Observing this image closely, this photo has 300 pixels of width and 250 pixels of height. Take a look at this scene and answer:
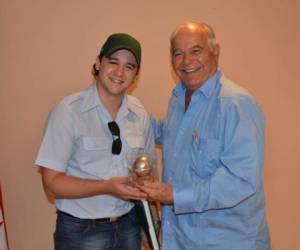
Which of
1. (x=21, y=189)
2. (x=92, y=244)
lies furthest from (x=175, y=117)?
(x=21, y=189)

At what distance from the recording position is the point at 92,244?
4.72 feet

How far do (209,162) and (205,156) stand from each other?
27mm

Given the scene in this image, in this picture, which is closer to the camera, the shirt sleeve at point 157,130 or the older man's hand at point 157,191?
the older man's hand at point 157,191

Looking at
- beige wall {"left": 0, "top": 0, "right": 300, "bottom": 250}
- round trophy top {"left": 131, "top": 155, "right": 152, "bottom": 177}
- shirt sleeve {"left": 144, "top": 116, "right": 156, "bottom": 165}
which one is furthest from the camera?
beige wall {"left": 0, "top": 0, "right": 300, "bottom": 250}

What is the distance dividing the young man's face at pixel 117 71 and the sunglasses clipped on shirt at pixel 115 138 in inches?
4.8

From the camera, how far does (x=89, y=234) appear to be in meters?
1.43

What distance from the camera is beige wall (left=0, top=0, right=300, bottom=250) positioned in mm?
1724

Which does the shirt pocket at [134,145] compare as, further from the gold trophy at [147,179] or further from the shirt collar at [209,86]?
the shirt collar at [209,86]

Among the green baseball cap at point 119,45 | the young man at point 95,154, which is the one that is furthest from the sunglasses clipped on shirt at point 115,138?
the green baseball cap at point 119,45

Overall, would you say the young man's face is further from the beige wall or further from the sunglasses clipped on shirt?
the beige wall

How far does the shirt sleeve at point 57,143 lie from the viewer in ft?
4.43

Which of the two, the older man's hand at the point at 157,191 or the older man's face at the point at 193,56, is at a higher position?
the older man's face at the point at 193,56

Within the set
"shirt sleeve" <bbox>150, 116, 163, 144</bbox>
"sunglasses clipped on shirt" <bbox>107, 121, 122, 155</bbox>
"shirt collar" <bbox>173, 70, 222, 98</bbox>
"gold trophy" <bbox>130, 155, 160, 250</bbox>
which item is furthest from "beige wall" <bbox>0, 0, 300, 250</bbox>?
"gold trophy" <bbox>130, 155, 160, 250</bbox>

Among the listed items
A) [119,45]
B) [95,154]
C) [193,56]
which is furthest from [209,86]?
[95,154]
